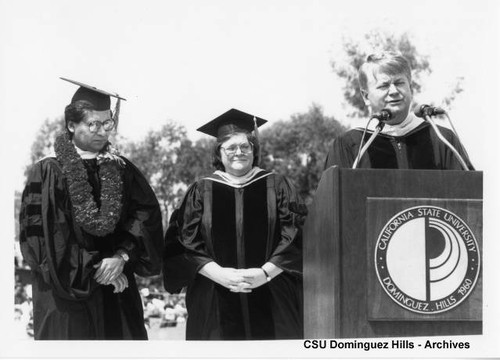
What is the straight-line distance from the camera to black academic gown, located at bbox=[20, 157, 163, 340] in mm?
6059

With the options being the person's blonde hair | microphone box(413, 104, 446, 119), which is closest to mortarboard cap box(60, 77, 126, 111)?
the person's blonde hair

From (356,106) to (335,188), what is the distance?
230 inches

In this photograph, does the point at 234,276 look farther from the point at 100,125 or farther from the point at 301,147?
the point at 301,147

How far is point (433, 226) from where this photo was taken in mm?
5285

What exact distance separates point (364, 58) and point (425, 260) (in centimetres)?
460

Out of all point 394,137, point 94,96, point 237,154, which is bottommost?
point 237,154

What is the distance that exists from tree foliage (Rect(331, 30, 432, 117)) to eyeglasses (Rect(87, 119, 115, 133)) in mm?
2893

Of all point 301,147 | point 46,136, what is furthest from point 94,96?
point 301,147

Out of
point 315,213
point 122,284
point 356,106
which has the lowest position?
point 122,284

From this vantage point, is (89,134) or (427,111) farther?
(89,134)

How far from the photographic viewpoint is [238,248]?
6.18 m

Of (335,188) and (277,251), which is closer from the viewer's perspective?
(335,188)

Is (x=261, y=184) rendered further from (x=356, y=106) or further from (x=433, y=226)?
(x=356, y=106)

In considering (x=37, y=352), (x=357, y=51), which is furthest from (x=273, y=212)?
(x=357, y=51)
